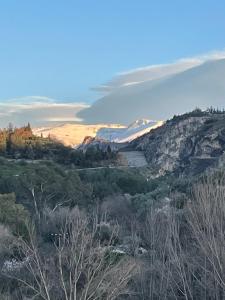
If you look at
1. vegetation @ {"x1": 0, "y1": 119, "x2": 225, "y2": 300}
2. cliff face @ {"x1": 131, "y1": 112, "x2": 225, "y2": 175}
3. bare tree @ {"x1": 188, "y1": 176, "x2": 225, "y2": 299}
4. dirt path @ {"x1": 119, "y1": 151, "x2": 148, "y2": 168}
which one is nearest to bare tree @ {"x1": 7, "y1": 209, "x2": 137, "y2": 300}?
vegetation @ {"x1": 0, "y1": 119, "x2": 225, "y2": 300}

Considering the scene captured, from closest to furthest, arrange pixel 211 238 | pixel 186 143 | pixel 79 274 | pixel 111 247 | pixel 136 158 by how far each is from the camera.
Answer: pixel 79 274 < pixel 211 238 < pixel 111 247 < pixel 186 143 < pixel 136 158

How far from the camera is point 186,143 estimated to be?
118750mm

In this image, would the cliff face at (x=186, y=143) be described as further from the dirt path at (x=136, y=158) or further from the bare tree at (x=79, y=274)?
the bare tree at (x=79, y=274)

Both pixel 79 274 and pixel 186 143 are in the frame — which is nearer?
pixel 79 274

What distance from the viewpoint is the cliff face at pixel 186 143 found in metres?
107

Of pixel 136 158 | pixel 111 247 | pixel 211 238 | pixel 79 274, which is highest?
pixel 211 238

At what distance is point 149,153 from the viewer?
126875 mm

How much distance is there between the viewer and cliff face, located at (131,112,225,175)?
107 m

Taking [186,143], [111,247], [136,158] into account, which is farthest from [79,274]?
[136,158]

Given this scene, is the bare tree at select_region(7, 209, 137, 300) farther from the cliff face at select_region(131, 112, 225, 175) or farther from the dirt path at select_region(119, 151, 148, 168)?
the dirt path at select_region(119, 151, 148, 168)

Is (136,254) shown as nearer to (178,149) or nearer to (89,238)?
(89,238)

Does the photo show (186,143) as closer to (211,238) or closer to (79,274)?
(211,238)

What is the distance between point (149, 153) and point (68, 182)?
220 feet

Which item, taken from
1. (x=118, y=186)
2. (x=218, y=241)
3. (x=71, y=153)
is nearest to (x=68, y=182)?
(x=118, y=186)
